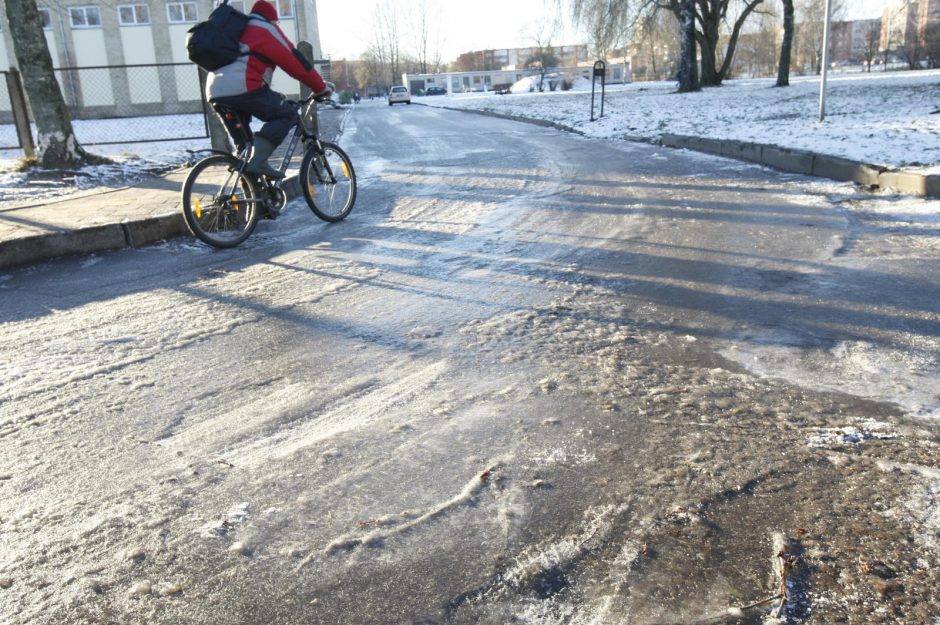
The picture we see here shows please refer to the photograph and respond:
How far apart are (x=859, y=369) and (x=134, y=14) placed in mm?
44215

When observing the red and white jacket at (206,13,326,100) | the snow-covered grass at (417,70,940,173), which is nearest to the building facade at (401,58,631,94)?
the snow-covered grass at (417,70,940,173)

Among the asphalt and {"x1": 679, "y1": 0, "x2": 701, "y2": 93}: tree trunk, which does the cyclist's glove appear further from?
{"x1": 679, "y1": 0, "x2": 701, "y2": 93}: tree trunk

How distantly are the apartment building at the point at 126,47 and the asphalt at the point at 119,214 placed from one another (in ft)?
108

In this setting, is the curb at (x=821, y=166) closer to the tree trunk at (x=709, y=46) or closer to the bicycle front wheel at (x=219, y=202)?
the bicycle front wheel at (x=219, y=202)

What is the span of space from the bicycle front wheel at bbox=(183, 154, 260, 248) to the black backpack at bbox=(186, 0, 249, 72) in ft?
2.31

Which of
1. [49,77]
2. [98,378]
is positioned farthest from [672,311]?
[49,77]

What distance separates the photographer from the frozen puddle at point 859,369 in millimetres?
2812

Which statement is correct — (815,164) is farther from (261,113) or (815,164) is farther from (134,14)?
(134,14)

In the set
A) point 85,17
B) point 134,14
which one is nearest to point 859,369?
point 134,14

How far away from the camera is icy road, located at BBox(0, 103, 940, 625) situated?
5.98 ft

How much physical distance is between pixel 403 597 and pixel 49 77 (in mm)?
10359

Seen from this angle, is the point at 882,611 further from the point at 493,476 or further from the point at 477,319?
the point at 477,319

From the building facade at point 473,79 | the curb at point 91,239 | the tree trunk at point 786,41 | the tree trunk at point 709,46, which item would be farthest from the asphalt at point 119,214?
the building facade at point 473,79

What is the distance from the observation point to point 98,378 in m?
3.18
